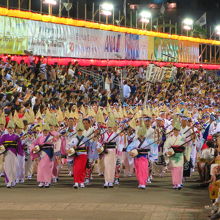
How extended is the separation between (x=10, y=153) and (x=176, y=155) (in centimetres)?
406

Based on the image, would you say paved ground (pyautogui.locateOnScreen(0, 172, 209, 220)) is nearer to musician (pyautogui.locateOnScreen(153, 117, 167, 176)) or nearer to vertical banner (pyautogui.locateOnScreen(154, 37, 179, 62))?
musician (pyautogui.locateOnScreen(153, 117, 167, 176))

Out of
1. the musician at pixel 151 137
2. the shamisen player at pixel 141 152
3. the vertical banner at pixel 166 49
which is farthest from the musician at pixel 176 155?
the vertical banner at pixel 166 49

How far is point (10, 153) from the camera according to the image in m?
17.7

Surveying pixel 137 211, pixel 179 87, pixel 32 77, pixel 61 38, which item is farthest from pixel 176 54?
pixel 137 211

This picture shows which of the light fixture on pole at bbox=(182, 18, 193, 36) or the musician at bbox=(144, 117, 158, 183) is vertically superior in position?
the light fixture on pole at bbox=(182, 18, 193, 36)

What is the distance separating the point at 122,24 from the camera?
4688 cm

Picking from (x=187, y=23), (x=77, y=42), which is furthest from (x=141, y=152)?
(x=187, y=23)

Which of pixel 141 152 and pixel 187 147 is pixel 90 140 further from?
pixel 187 147

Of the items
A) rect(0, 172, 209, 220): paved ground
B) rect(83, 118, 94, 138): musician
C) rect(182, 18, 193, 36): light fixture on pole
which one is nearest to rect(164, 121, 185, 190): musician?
rect(0, 172, 209, 220): paved ground

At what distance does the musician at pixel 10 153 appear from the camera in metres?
17.6

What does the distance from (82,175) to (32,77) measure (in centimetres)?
997

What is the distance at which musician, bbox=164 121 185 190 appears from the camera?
17.4 meters

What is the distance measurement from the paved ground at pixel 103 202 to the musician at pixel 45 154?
31 centimetres

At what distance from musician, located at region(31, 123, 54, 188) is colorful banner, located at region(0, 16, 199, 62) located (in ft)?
39.8
